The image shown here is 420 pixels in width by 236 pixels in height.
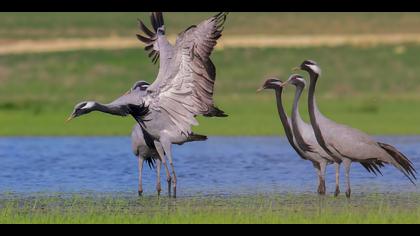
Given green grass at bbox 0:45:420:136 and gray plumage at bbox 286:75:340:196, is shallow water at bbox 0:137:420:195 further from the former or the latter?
green grass at bbox 0:45:420:136

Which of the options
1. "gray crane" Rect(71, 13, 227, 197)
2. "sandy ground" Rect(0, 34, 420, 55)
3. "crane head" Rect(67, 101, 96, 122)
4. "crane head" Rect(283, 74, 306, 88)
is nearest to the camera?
"crane head" Rect(67, 101, 96, 122)

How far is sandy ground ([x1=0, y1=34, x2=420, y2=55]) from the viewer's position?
4738 cm

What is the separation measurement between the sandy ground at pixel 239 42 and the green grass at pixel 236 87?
1419 millimetres

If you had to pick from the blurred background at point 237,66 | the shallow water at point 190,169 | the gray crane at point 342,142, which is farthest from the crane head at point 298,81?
the blurred background at point 237,66

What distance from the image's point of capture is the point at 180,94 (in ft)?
47.8

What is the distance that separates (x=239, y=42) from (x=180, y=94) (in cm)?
3481

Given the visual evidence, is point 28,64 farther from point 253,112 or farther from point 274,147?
point 274,147

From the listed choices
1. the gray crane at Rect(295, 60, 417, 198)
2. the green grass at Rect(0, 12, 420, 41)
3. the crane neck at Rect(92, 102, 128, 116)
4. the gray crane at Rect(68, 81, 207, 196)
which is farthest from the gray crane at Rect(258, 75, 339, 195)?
the green grass at Rect(0, 12, 420, 41)

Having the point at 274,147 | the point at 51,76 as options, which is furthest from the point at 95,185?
the point at 51,76

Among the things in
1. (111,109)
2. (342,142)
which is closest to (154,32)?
(111,109)

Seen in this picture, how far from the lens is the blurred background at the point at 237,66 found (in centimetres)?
2922

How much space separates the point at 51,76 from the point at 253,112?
39.0 ft

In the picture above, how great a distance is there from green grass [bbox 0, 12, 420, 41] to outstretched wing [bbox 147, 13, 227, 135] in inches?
1486

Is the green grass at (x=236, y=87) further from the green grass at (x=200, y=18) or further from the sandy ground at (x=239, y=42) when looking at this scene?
the green grass at (x=200, y=18)
